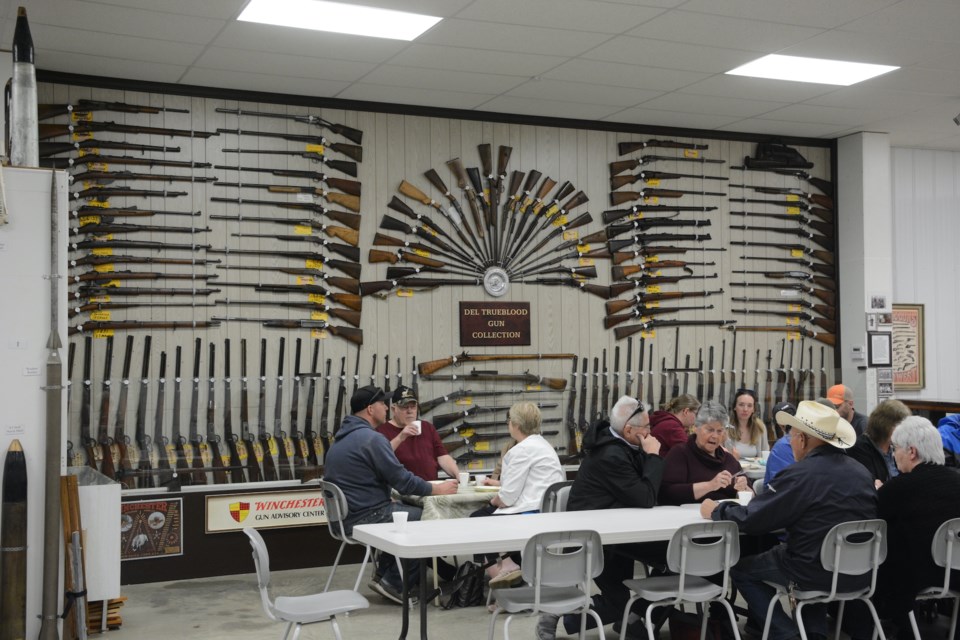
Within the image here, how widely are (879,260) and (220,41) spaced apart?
6765mm

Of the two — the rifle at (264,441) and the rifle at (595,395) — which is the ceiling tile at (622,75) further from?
the rifle at (264,441)

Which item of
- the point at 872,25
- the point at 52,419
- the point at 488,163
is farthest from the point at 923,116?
the point at 52,419

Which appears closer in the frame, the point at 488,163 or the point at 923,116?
the point at 488,163

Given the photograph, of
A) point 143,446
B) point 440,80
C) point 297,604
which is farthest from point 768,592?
point 440,80

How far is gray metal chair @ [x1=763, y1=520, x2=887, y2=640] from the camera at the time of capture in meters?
4.75

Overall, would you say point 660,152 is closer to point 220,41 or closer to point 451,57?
point 451,57

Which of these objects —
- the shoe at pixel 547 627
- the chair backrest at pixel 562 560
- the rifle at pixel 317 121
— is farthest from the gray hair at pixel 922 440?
the rifle at pixel 317 121

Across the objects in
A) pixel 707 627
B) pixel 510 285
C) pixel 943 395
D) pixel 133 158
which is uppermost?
pixel 133 158

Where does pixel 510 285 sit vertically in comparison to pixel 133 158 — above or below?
below

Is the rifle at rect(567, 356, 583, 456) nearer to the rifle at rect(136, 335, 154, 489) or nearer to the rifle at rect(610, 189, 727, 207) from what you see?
the rifle at rect(610, 189, 727, 207)

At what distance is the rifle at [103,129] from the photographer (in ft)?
24.7

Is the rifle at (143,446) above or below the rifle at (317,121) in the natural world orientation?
below

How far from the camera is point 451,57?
754cm

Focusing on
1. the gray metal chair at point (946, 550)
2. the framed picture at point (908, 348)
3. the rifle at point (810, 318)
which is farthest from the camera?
the framed picture at point (908, 348)
